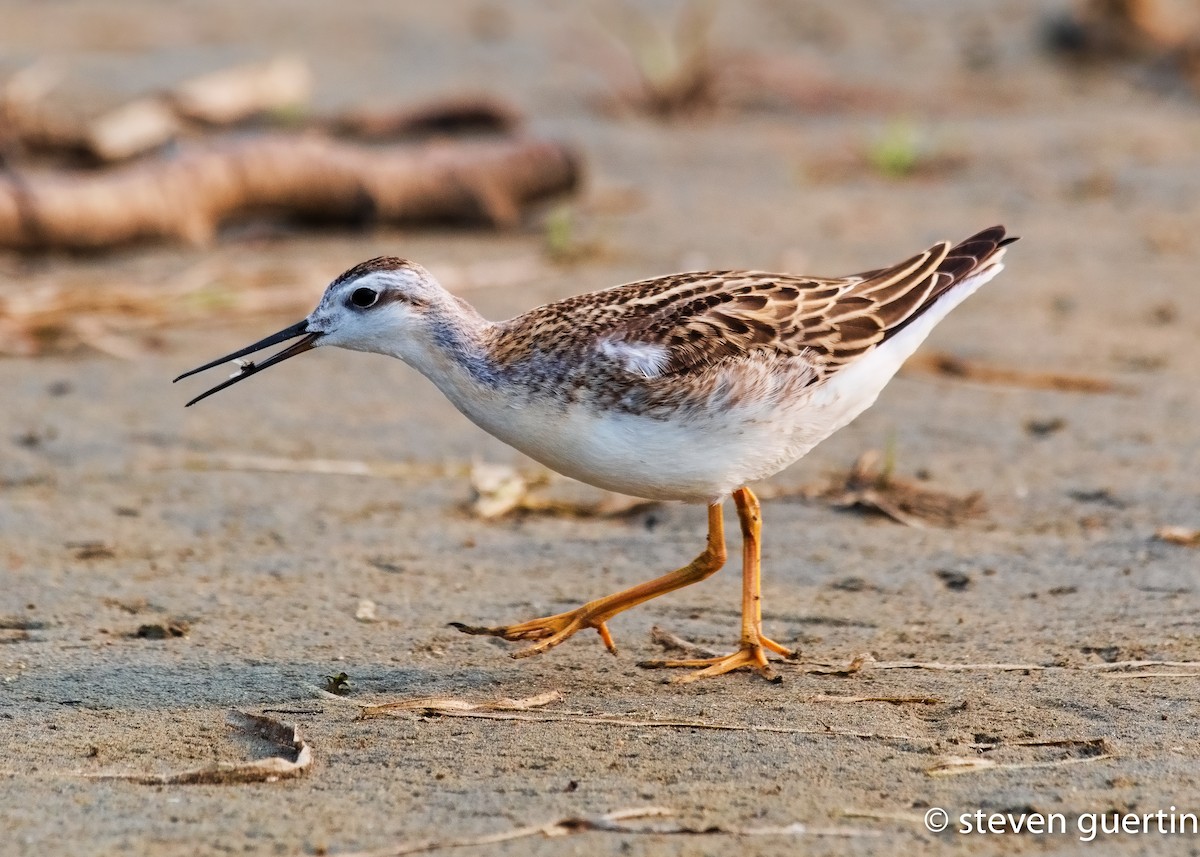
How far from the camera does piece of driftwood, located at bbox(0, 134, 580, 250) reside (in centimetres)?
1027

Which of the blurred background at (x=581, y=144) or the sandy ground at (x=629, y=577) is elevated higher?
the blurred background at (x=581, y=144)

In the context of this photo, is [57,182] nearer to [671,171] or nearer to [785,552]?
[671,171]

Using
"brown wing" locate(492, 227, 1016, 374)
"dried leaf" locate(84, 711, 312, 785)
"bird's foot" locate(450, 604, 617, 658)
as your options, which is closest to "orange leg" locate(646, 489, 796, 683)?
"bird's foot" locate(450, 604, 617, 658)

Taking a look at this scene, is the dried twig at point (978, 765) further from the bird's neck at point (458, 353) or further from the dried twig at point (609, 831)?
the bird's neck at point (458, 353)

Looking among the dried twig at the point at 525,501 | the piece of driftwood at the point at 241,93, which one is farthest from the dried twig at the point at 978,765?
the piece of driftwood at the point at 241,93

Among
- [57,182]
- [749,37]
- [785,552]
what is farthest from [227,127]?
[785,552]

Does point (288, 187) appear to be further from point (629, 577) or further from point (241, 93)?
point (629, 577)

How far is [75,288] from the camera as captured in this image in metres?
9.75

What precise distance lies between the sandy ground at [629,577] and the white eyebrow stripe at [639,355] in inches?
40.5

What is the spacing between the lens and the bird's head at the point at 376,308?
567 centimetres

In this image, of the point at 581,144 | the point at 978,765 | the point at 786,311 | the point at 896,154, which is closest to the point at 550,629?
the point at 786,311

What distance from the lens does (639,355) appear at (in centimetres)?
541

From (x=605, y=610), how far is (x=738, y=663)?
492 millimetres

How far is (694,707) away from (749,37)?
12.0 m
